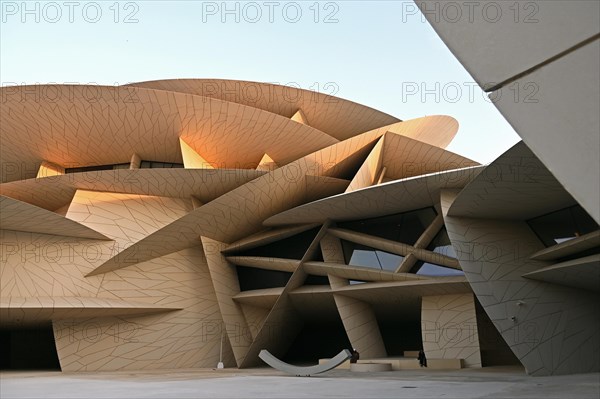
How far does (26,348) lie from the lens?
33.2 m

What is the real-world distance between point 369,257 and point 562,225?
937 centimetres

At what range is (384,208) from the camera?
77.8 feet

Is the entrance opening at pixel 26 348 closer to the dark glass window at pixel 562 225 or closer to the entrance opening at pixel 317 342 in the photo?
the entrance opening at pixel 317 342

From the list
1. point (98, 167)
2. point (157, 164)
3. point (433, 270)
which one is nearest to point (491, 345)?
point (433, 270)

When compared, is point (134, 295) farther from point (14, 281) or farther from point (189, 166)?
point (189, 166)

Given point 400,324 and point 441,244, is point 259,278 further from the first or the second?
point 441,244

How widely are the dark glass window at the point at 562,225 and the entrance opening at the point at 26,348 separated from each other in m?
28.1

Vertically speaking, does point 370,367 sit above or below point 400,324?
below

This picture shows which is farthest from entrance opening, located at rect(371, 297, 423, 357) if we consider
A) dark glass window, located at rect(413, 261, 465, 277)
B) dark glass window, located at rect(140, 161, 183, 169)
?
dark glass window, located at rect(140, 161, 183, 169)

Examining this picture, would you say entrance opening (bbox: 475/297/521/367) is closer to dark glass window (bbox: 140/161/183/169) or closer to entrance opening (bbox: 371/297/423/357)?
entrance opening (bbox: 371/297/423/357)

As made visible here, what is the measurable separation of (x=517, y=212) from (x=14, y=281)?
2044cm

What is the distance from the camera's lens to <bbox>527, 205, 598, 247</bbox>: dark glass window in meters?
16.7

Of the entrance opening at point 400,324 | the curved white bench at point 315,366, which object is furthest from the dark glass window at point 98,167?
the entrance opening at point 400,324

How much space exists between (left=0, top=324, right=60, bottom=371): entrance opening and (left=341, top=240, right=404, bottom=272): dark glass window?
19331 millimetres
